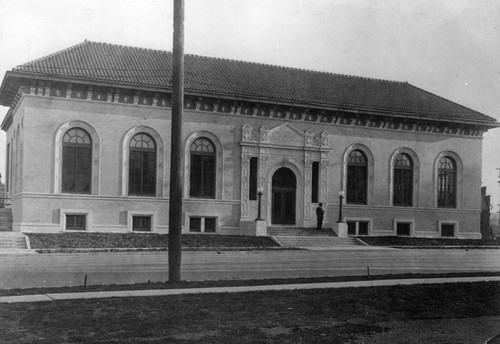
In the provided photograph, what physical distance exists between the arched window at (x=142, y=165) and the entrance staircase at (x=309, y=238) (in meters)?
7.21

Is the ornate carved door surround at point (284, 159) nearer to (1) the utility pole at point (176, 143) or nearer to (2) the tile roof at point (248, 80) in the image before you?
(2) the tile roof at point (248, 80)

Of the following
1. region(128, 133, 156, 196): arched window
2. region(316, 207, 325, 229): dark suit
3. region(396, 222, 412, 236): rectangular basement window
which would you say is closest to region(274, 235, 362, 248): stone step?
region(316, 207, 325, 229): dark suit

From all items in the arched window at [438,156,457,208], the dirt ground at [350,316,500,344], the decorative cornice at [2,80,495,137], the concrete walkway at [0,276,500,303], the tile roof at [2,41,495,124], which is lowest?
the concrete walkway at [0,276,500,303]

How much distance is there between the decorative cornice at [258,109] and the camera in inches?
1193

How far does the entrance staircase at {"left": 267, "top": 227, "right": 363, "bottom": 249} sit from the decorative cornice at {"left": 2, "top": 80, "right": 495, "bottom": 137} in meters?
A: 6.58

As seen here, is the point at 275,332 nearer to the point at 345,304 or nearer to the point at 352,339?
the point at 352,339

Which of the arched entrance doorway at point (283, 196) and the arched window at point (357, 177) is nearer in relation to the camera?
the arched entrance doorway at point (283, 196)

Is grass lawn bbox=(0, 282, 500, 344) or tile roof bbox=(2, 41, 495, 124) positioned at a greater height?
tile roof bbox=(2, 41, 495, 124)

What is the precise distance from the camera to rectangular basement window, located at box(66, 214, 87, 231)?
99.3 ft

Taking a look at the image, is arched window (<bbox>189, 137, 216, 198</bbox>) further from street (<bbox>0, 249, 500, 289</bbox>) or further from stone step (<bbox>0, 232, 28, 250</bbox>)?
stone step (<bbox>0, 232, 28, 250</bbox>)

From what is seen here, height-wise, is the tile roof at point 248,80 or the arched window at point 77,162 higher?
the tile roof at point 248,80

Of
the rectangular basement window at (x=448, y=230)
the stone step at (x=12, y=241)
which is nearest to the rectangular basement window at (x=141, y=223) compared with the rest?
the stone step at (x=12, y=241)

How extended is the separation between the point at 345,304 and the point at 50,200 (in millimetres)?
22157

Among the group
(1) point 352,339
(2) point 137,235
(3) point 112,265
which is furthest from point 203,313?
(2) point 137,235
